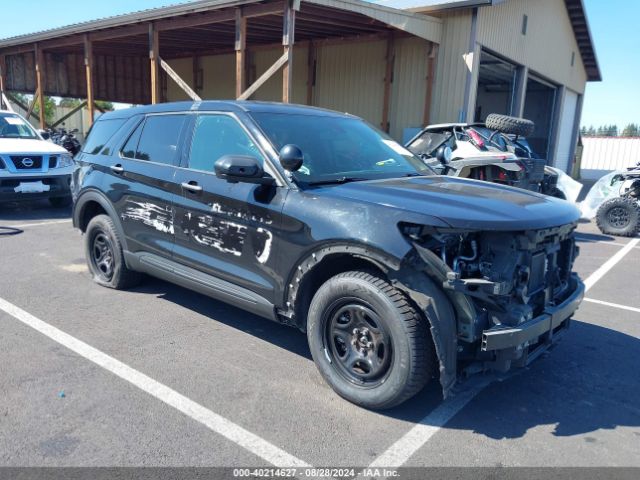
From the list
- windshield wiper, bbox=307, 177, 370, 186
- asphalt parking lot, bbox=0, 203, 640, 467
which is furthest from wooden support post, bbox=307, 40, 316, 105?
windshield wiper, bbox=307, 177, 370, 186

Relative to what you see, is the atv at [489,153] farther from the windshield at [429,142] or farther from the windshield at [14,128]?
the windshield at [14,128]

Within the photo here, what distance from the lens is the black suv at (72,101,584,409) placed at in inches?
111

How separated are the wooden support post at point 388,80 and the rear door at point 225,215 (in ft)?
36.1

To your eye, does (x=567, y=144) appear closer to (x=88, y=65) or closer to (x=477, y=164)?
(x=477, y=164)

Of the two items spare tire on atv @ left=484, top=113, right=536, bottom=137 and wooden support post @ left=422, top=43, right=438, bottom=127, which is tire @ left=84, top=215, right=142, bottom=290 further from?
wooden support post @ left=422, top=43, right=438, bottom=127

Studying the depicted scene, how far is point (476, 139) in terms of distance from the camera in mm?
8906

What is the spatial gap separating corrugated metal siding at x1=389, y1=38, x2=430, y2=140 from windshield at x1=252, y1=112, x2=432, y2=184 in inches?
395

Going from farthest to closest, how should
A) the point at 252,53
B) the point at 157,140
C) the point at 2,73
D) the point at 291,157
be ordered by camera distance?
the point at 2,73 → the point at 252,53 → the point at 157,140 → the point at 291,157

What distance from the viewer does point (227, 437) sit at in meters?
2.79

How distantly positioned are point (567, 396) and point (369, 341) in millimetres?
1437

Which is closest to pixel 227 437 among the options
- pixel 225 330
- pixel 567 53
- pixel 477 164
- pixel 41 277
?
pixel 225 330

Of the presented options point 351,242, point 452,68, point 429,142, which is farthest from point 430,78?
point 351,242

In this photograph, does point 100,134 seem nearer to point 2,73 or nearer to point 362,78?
point 362,78

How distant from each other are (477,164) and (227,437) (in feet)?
22.1
